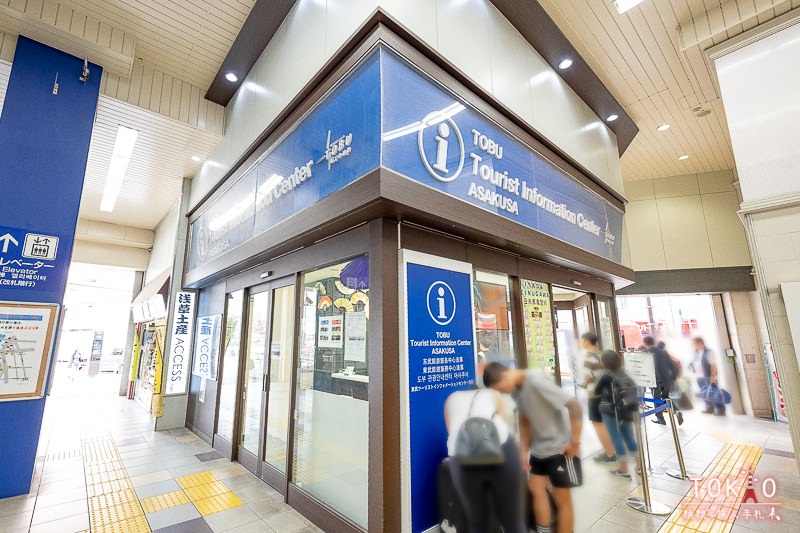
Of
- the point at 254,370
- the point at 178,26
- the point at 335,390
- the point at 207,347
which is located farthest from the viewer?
the point at 207,347

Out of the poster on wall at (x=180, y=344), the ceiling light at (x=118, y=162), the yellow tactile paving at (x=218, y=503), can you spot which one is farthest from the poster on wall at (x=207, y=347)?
the ceiling light at (x=118, y=162)

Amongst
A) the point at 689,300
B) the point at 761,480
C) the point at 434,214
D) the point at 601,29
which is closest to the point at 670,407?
the point at 761,480

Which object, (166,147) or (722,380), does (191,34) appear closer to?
(166,147)

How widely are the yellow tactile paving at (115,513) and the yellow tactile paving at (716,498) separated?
4.68m

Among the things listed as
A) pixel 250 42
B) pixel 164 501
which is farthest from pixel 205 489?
pixel 250 42

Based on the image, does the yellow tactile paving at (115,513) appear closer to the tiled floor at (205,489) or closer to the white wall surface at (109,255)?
the tiled floor at (205,489)

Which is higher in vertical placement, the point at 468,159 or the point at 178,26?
the point at 178,26

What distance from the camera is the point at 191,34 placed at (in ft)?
16.1

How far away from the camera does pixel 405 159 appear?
279 cm

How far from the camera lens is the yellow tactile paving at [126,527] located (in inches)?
119

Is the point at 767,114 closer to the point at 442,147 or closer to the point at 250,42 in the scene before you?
the point at 442,147

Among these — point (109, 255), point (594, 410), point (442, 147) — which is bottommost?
point (594, 410)

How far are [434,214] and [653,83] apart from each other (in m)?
5.32

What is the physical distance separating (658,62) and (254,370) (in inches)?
287
